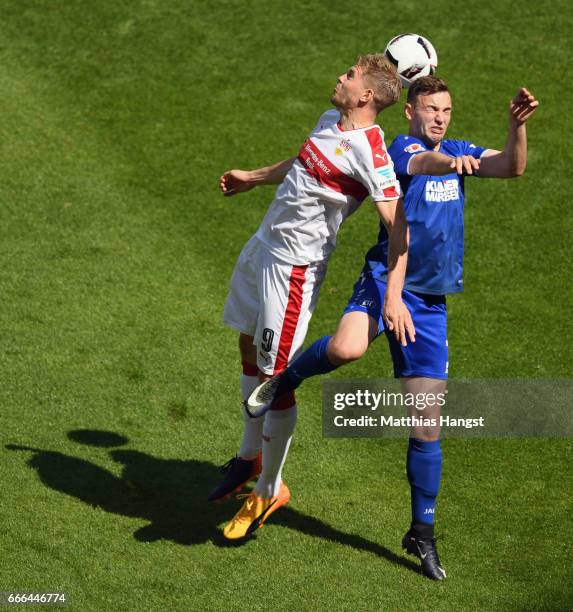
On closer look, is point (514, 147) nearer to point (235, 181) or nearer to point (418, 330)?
point (418, 330)

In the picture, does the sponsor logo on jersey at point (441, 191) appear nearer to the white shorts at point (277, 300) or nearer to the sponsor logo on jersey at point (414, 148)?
the sponsor logo on jersey at point (414, 148)

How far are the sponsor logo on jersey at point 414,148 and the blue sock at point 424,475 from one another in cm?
163

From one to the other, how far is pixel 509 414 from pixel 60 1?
8.38 metres

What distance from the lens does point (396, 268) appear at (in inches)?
254

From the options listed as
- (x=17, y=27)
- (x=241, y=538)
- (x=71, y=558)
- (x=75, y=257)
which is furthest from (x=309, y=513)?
(x=17, y=27)

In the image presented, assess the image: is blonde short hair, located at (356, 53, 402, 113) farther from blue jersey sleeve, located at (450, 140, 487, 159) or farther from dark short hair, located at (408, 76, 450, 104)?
blue jersey sleeve, located at (450, 140, 487, 159)

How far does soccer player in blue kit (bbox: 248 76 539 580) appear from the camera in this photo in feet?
22.0

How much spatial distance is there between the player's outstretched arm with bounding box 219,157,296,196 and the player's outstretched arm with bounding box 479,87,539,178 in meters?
1.24

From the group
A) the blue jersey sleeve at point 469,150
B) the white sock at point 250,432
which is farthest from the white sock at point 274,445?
the blue jersey sleeve at point 469,150

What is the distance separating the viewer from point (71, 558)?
6629 mm

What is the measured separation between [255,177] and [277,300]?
868 mm

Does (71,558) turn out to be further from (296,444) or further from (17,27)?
(17,27)

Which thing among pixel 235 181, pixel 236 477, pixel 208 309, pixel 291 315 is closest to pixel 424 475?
pixel 291 315

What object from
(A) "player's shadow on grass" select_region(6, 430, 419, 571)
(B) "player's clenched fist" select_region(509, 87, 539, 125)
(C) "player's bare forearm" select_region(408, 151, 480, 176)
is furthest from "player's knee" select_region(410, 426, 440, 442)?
(B) "player's clenched fist" select_region(509, 87, 539, 125)
